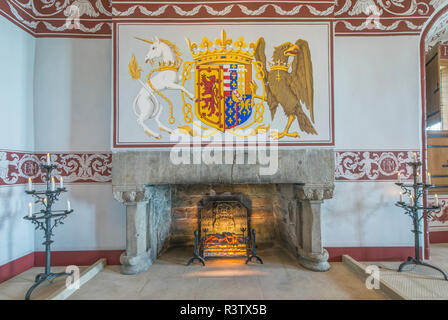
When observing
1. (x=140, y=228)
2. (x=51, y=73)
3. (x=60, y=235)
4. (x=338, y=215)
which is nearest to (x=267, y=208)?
(x=338, y=215)

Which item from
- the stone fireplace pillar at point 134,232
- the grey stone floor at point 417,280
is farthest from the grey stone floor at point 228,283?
the grey stone floor at point 417,280

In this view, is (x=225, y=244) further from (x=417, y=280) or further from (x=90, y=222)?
(x=417, y=280)

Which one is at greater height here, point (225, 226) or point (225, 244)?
point (225, 226)

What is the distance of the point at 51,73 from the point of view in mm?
2900

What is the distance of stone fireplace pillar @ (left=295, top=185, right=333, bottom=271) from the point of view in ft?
A: 8.53

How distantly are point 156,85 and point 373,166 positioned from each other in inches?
111

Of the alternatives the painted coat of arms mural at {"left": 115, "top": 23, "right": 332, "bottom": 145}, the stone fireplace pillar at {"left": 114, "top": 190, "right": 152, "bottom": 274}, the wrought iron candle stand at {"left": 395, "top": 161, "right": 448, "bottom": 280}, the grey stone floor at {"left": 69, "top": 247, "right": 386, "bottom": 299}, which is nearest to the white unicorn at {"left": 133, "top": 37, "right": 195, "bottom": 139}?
the painted coat of arms mural at {"left": 115, "top": 23, "right": 332, "bottom": 145}

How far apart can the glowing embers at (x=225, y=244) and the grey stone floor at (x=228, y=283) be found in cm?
12

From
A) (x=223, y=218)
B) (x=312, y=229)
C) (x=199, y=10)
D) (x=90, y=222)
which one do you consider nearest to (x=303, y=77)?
Result: (x=199, y=10)

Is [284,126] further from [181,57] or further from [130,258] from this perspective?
[130,258]

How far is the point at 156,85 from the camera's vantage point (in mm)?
2584
